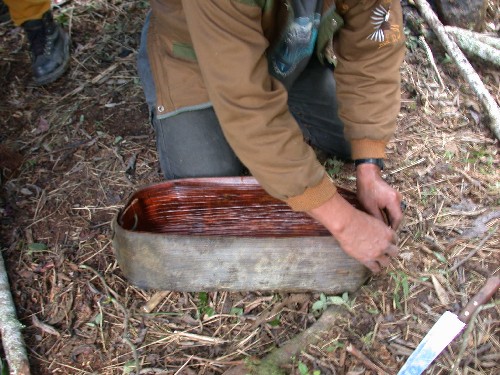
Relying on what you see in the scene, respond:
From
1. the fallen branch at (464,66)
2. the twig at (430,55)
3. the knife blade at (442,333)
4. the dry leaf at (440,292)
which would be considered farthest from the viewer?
the twig at (430,55)

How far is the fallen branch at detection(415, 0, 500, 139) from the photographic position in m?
2.82

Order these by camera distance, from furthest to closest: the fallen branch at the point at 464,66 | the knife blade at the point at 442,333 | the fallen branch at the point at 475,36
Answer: the fallen branch at the point at 475,36 < the fallen branch at the point at 464,66 < the knife blade at the point at 442,333

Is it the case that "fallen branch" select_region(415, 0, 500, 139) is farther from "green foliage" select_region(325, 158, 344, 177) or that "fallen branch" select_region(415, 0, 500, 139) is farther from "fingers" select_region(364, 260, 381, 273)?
"fingers" select_region(364, 260, 381, 273)

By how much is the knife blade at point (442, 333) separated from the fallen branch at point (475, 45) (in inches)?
60.3

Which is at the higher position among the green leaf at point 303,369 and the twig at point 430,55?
the twig at point 430,55

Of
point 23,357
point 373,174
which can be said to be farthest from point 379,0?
point 23,357

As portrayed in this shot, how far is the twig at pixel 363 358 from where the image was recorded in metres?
1.90

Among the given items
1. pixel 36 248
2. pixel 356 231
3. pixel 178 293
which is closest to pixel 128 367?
pixel 178 293

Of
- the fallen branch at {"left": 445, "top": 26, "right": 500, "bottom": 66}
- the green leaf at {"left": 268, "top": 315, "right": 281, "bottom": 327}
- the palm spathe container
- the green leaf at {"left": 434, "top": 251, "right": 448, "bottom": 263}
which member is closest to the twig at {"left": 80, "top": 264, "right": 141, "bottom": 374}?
the palm spathe container

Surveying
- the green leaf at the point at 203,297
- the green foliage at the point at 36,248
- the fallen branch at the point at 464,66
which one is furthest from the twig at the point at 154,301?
the fallen branch at the point at 464,66

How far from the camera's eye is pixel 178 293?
2197mm

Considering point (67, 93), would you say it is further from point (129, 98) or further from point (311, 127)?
point (311, 127)

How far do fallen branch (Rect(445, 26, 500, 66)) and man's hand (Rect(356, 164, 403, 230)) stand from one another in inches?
56.6

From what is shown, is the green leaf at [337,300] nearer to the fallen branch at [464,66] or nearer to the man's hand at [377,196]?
the man's hand at [377,196]
